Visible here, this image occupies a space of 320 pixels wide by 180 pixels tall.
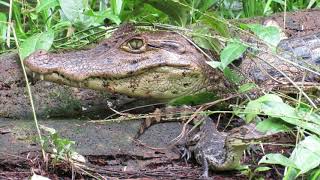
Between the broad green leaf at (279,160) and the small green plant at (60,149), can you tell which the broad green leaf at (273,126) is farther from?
the small green plant at (60,149)

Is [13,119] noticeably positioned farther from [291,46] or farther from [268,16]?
[268,16]

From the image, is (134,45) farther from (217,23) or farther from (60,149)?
(60,149)

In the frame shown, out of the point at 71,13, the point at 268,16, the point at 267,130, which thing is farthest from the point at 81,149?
the point at 268,16

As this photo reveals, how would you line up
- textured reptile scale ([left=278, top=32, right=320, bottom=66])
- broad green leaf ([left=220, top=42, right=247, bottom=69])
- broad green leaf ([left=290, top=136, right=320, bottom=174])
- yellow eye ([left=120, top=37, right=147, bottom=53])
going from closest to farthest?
broad green leaf ([left=290, top=136, right=320, bottom=174]) → broad green leaf ([left=220, top=42, right=247, bottom=69]) → yellow eye ([left=120, top=37, right=147, bottom=53]) → textured reptile scale ([left=278, top=32, right=320, bottom=66])

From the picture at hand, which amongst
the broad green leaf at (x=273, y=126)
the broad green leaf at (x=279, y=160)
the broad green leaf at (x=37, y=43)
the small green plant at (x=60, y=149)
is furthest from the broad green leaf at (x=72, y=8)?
the broad green leaf at (x=279, y=160)

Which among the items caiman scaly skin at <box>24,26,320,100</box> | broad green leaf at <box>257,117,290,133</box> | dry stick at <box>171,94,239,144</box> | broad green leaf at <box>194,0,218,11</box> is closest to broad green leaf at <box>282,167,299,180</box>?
broad green leaf at <box>257,117,290,133</box>

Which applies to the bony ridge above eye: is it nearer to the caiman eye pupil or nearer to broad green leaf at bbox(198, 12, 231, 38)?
the caiman eye pupil
